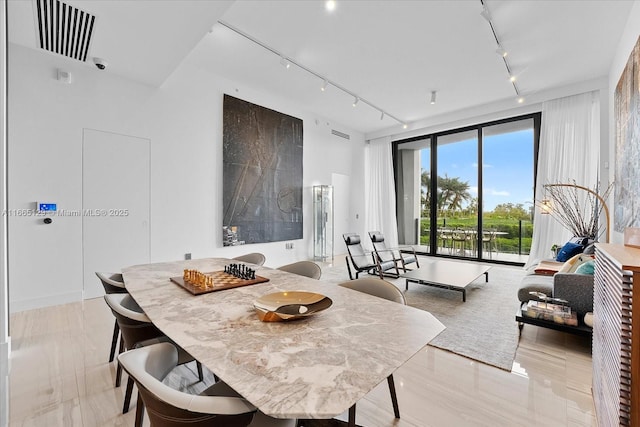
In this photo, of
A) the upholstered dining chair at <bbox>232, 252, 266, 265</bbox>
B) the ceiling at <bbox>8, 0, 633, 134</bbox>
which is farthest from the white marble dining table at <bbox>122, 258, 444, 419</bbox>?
the ceiling at <bbox>8, 0, 633, 134</bbox>

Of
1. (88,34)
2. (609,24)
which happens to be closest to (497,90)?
(609,24)

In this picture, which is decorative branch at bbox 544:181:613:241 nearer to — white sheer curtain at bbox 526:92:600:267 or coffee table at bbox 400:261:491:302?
white sheer curtain at bbox 526:92:600:267

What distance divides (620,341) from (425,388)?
1.16 metres

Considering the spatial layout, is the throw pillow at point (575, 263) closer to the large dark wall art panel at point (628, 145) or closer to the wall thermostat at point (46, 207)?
the large dark wall art panel at point (628, 145)

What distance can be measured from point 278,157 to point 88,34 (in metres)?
3.26

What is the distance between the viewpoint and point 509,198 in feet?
19.4

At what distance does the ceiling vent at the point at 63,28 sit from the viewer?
8.48ft

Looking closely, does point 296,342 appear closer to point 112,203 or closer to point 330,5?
point 330,5

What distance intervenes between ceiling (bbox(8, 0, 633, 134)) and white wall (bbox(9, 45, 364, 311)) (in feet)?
0.92

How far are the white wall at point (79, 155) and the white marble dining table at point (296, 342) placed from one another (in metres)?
2.74

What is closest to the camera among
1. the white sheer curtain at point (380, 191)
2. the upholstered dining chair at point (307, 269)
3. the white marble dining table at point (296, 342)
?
the white marble dining table at point (296, 342)

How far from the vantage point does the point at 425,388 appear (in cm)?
191

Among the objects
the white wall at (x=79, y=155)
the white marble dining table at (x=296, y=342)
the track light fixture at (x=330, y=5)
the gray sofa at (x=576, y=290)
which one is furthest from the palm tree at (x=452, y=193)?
the white marble dining table at (x=296, y=342)

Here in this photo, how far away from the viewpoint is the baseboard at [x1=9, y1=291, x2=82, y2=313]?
10.3ft
